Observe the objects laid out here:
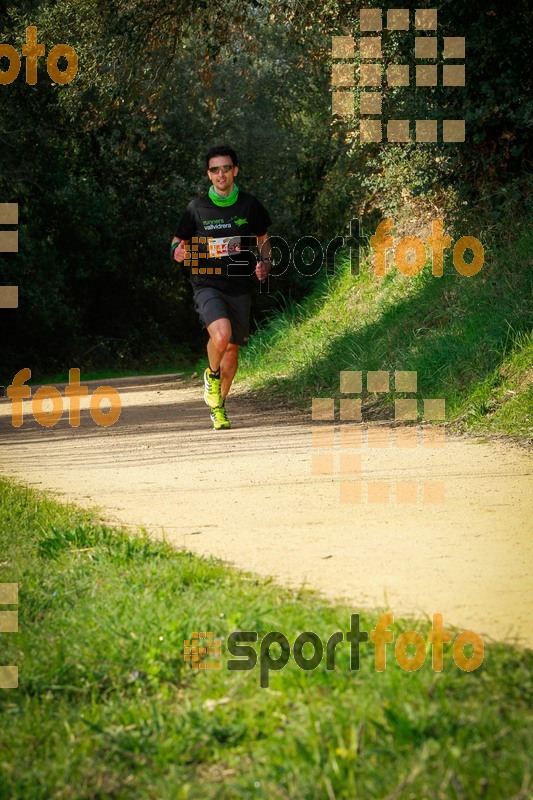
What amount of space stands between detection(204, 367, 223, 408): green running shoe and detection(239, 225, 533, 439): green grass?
1642 mm

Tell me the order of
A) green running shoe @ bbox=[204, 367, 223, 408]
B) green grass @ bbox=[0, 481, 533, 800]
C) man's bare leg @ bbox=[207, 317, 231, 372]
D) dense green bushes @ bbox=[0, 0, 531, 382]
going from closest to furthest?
green grass @ bbox=[0, 481, 533, 800] → man's bare leg @ bbox=[207, 317, 231, 372] → green running shoe @ bbox=[204, 367, 223, 408] → dense green bushes @ bbox=[0, 0, 531, 382]

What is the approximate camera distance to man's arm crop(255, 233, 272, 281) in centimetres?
931

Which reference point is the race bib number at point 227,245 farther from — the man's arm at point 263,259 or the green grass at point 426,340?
the green grass at point 426,340

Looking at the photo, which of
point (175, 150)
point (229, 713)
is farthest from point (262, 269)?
point (175, 150)

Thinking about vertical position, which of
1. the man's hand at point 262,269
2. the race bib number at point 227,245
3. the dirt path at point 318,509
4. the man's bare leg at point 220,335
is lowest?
the dirt path at point 318,509

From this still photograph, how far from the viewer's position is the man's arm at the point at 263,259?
367 inches

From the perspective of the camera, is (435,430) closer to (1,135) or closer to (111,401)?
(111,401)

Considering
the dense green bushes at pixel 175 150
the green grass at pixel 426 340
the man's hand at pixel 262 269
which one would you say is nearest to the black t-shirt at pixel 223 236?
the man's hand at pixel 262 269

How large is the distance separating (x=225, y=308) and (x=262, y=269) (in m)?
0.53

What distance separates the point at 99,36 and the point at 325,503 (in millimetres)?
11412

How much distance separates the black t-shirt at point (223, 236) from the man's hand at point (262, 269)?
187 millimetres

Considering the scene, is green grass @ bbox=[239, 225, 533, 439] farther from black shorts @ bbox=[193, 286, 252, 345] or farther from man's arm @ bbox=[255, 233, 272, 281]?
man's arm @ bbox=[255, 233, 272, 281]

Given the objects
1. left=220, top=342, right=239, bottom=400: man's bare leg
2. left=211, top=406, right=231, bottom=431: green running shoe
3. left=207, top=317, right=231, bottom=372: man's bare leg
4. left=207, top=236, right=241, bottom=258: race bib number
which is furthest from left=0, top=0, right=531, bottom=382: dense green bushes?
left=211, top=406, right=231, bottom=431: green running shoe

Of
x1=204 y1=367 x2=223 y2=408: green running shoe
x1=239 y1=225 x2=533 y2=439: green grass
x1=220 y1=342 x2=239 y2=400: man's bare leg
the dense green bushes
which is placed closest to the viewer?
x1=239 y1=225 x2=533 y2=439: green grass
